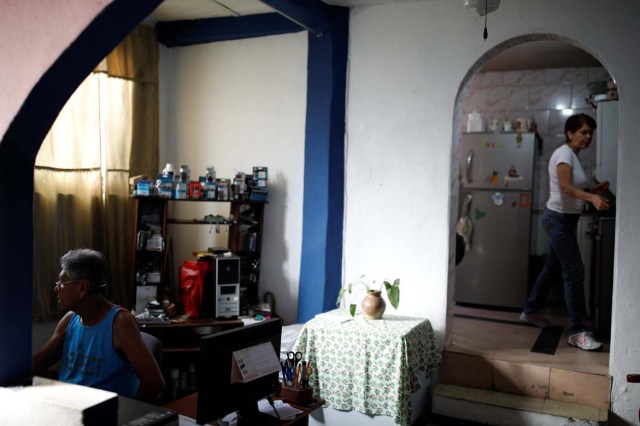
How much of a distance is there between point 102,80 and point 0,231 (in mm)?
3153

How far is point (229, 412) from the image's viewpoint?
2260mm

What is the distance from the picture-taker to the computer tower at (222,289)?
4.48 m

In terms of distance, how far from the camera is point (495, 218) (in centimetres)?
591

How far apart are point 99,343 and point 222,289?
1.90 metres

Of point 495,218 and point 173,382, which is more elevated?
point 495,218

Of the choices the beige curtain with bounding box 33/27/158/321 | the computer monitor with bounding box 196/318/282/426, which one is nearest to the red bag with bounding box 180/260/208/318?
the beige curtain with bounding box 33/27/158/321

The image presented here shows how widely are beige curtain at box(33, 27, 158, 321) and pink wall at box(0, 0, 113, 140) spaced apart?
2.52 metres

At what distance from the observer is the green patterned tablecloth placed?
360 centimetres

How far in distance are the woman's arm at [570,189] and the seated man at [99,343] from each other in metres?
3.23

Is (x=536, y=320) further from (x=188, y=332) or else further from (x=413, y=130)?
(x=188, y=332)

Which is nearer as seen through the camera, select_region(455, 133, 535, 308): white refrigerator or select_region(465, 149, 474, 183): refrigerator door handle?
select_region(455, 133, 535, 308): white refrigerator

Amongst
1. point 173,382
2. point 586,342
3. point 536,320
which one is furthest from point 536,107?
point 173,382

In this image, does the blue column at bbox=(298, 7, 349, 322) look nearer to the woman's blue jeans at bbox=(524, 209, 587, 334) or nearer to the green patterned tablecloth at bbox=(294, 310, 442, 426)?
the green patterned tablecloth at bbox=(294, 310, 442, 426)

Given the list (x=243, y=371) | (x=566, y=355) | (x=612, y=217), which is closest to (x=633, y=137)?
(x=612, y=217)
